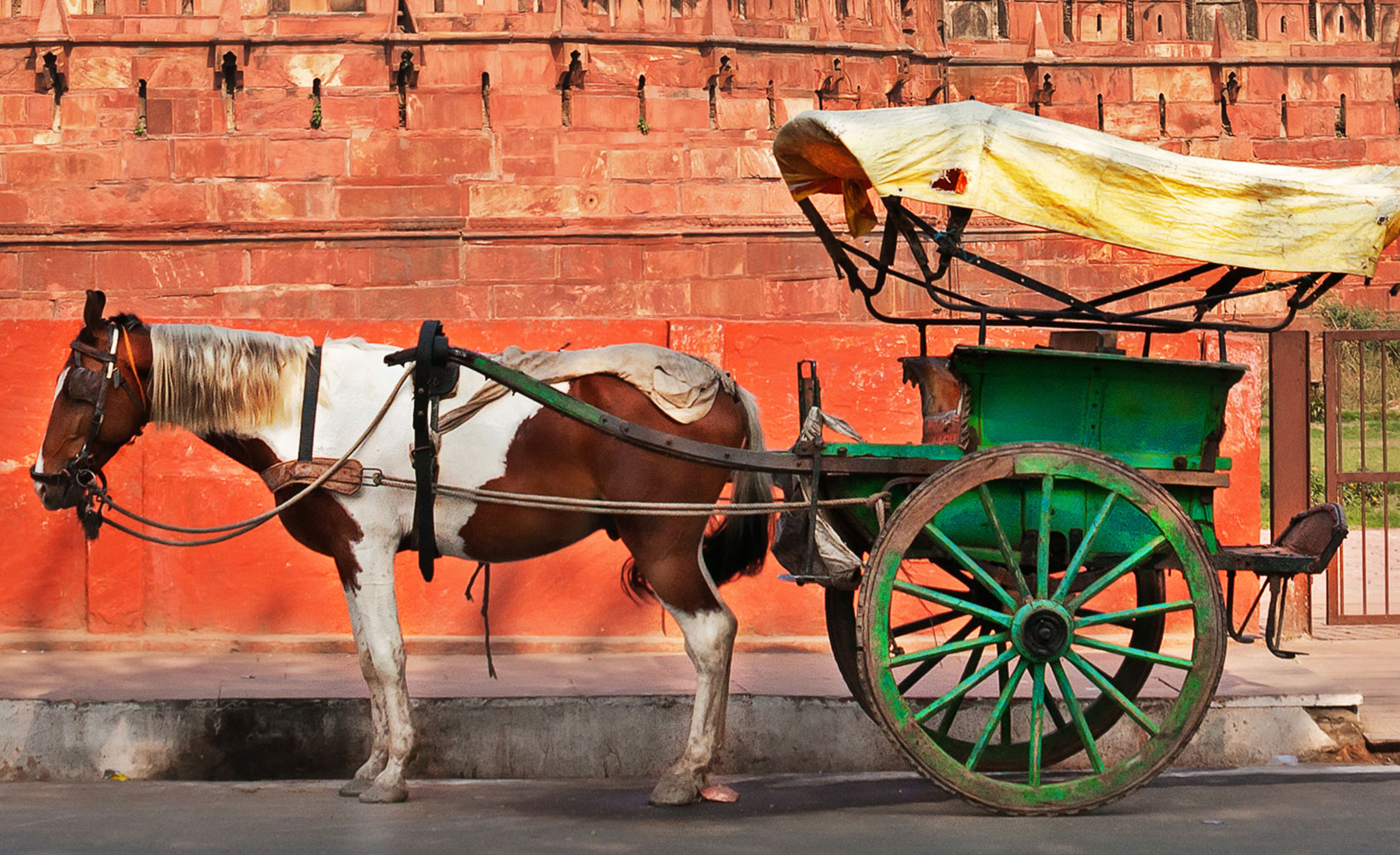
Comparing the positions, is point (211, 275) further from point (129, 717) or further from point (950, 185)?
point (950, 185)

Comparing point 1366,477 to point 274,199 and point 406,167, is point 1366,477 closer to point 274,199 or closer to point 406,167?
point 406,167

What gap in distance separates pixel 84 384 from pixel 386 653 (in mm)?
1233

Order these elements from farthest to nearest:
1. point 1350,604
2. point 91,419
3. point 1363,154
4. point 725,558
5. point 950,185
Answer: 1. point 1363,154
2. point 1350,604
3. point 725,558
4. point 91,419
5. point 950,185

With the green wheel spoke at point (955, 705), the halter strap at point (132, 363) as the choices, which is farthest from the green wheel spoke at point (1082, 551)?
the halter strap at point (132, 363)

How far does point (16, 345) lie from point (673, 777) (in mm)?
4797

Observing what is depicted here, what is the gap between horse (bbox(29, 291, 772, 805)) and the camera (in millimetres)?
5141

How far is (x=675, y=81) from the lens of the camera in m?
15.3

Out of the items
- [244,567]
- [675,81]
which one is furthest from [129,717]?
[675,81]

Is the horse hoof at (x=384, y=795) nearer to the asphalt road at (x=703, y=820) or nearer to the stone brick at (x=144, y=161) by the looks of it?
the asphalt road at (x=703, y=820)

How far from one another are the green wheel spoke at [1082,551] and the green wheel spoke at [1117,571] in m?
0.05

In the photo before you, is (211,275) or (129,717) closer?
(129,717)

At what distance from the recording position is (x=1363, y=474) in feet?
28.1

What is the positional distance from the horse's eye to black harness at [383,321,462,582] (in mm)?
876

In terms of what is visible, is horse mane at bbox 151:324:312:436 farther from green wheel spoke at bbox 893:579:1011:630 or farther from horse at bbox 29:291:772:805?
green wheel spoke at bbox 893:579:1011:630
